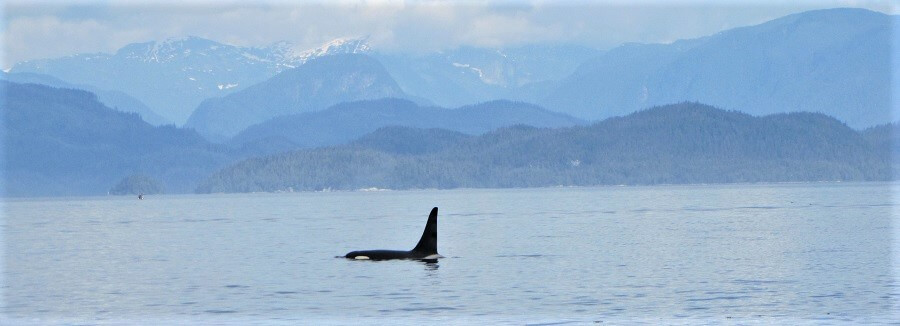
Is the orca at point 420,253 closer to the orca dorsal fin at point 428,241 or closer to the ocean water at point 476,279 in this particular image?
the orca dorsal fin at point 428,241

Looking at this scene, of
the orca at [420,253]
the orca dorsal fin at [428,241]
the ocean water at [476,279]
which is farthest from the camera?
the orca dorsal fin at [428,241]

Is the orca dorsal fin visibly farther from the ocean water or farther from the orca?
the ocean water

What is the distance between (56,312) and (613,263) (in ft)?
96.5

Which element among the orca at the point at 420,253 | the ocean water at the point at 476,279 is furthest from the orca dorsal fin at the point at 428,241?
the ocean water at the point at 476,279

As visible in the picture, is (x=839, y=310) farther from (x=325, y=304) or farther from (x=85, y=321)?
(x=85, y=321)

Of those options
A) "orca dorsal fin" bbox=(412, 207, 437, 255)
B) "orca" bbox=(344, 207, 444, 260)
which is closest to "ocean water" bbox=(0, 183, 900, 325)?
"orca" bbox=(344, 207, 444, 260)

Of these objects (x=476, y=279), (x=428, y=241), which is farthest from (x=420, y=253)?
(x=476, y=279)

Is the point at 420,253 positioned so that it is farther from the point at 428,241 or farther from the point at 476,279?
the point at 476,279

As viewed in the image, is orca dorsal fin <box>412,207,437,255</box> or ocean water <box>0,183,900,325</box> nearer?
ocean water <box>0,183,900,325</box>

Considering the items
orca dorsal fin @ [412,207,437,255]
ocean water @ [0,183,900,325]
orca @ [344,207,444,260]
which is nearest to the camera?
ocean water @ [0,183,900,325]

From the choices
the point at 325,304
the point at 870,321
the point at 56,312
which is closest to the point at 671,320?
the point at 870,321

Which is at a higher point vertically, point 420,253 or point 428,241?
point 428,241

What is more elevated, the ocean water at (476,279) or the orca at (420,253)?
the orca at (420,253)

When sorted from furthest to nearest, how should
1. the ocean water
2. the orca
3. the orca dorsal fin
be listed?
the orca dorsal fin → the orca → the ocean water
